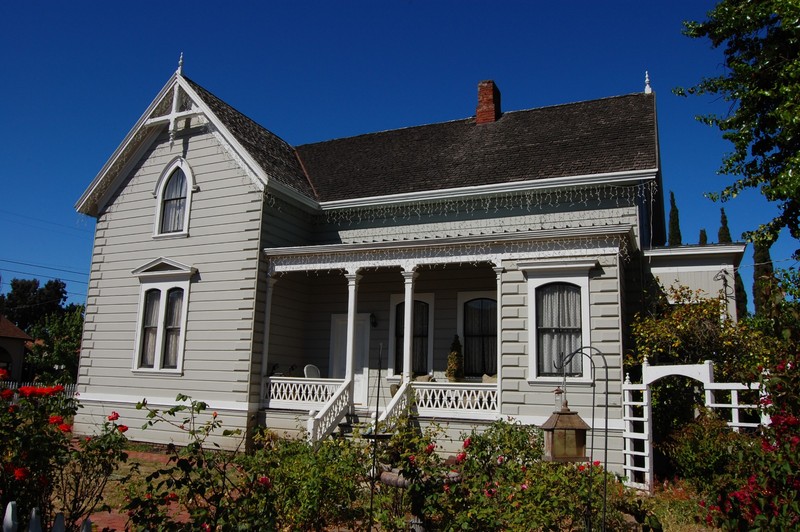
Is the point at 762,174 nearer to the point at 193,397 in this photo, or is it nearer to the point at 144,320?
the point at 193,397

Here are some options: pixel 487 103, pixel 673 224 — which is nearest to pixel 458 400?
pixel 487 103

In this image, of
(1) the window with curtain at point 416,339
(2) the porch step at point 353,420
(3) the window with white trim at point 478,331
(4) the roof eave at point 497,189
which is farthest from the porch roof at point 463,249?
(2) the porch step at point 353,420

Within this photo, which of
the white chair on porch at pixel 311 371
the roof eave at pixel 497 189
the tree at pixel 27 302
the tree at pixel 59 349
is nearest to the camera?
the roof eave at pixel 497 189

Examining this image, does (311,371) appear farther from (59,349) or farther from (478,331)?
(59,349)

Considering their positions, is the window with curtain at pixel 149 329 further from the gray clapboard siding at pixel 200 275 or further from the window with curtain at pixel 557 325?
the window with curtain at pixel 557 325

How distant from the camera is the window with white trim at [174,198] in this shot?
16109mm

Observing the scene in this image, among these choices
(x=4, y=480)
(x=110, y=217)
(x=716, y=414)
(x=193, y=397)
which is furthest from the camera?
(x=110, y=217)

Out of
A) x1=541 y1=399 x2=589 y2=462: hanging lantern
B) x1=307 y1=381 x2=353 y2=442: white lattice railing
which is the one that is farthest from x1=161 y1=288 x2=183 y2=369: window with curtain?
x1=541 y1=399 x2=589 y2=462: hanging lantern

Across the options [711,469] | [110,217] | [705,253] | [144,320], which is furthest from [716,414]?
[110,217]

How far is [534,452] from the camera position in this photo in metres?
7.77

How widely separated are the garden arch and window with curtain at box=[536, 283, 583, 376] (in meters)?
1.25

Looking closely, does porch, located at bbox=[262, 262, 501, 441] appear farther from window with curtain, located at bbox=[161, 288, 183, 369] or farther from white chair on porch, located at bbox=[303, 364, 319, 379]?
window with curtain, located at bbox=[161, 288, 183, 369]

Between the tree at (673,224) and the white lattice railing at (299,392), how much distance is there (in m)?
32.1

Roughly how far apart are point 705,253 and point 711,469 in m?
6.13
